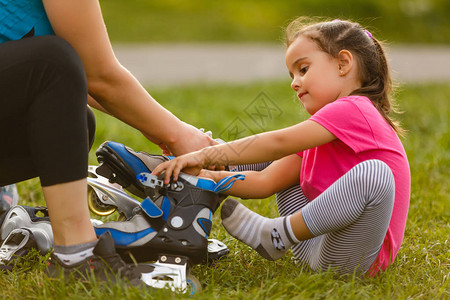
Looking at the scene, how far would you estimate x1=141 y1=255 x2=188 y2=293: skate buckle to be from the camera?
1696 mm

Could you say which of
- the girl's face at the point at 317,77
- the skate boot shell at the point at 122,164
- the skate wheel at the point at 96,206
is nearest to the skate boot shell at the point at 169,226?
the skate boot shell at the point at 122,164

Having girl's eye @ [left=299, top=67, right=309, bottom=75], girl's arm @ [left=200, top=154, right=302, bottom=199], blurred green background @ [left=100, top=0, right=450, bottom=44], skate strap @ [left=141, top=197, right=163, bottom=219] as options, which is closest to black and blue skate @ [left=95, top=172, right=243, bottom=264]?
skate strap @ [left=141, top=197, right=163, bottom=219]

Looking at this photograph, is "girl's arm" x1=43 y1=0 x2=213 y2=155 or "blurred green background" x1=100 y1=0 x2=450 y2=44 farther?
"blurred green background" x1=100 y1=0 x2=450 y2=44

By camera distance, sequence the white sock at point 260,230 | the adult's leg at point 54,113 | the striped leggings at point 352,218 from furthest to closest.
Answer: the white sock at point 260,230 < the striped leggings at point 352,218 < the adult's leg at point 54,113

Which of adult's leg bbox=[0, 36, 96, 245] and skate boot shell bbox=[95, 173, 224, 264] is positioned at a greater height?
adult's leg bbox=[0, 36, 96, 245]

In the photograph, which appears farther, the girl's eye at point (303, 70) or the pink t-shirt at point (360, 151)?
the girl's eye at point (303, 70)

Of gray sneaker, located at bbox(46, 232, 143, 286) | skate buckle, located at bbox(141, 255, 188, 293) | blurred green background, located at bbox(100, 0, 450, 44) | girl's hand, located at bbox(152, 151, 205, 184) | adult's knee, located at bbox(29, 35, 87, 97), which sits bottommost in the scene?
blurred green background, located at bbox(100, 0, 450, 44)

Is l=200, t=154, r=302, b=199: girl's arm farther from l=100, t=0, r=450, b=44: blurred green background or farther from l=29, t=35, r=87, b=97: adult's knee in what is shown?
l=100, t=0, r=450, b=44: blurred green background

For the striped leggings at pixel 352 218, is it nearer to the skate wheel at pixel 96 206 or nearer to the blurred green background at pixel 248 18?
the skate wheel at pixel 96 206

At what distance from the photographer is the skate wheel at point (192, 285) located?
169cm

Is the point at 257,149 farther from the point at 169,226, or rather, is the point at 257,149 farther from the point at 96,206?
the point at 96,206

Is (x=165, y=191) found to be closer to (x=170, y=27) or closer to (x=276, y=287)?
(x=276, y=287)

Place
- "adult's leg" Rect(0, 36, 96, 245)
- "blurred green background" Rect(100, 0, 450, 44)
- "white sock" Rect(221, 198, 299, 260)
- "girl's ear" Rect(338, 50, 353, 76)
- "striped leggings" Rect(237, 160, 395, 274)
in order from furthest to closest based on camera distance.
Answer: "blurred green background" Rect(100, 0, 450, 44)
"girl's ear" Rect(338, 50, 353, 76)
"white sock" Rect(221, 198, 299, 260)
"striped leggings" Rect(237, 160, 395, 274)
"adult's leg" Rect(0, 36, 96, 245)

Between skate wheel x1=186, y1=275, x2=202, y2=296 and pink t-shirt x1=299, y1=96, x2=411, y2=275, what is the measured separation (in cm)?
53
